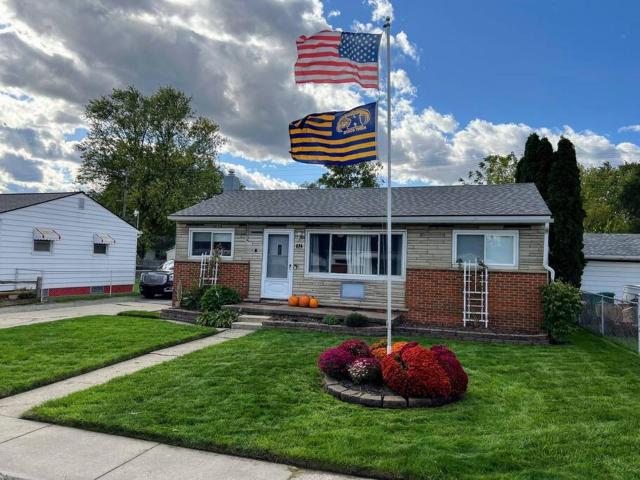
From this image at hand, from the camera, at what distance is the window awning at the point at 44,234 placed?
661 inches

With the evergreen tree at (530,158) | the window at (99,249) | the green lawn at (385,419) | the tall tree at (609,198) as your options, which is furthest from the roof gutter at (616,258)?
the window at (99,249)

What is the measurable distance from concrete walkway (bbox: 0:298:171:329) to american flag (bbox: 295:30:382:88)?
9.25 meters

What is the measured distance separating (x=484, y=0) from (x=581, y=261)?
27.4 feet

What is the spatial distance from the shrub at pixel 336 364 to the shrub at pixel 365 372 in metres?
0.15

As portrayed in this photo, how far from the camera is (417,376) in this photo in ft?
16.7

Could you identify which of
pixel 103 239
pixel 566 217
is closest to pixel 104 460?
pixel 566 217

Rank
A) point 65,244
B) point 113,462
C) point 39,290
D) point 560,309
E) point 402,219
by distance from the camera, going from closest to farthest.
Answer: point 113,462
point 560,309
point 402,219
point 39,290
point 65,244

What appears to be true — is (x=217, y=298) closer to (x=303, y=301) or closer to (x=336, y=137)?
(x=303, y=301)

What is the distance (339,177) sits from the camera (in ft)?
115

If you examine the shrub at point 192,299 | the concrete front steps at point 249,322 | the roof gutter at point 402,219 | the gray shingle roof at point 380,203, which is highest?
the gray shingle roof at point 380,203

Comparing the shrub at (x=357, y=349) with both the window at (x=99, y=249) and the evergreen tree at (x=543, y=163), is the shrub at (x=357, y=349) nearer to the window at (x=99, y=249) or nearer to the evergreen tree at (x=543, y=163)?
the evergreen tree at (x=543, y=163)

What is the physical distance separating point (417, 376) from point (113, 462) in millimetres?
3265

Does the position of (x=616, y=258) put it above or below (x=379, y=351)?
above

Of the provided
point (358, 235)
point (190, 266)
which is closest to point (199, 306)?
point (190, 266)
